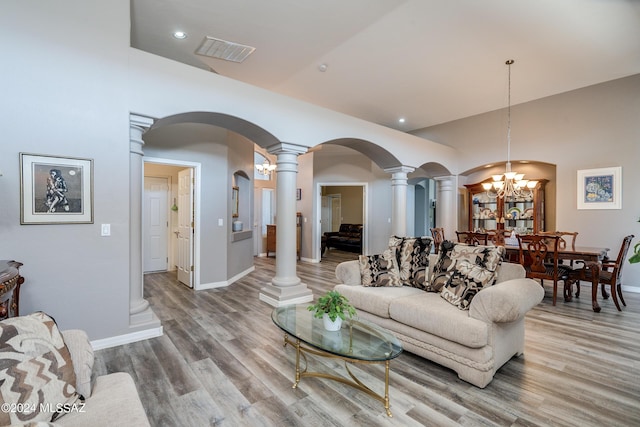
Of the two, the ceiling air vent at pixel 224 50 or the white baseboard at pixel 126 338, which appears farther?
the ceiling air vent at pixel 224 50

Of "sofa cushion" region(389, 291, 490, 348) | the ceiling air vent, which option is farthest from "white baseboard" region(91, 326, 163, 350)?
the ceiling air vent

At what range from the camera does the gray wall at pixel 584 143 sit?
5.12 m

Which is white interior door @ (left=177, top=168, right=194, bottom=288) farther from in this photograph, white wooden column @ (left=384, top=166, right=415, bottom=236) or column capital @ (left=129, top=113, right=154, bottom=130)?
white wooden column @ (left=384, top=166, right=415, bottom=236)

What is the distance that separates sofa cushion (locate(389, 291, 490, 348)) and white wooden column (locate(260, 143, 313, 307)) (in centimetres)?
189

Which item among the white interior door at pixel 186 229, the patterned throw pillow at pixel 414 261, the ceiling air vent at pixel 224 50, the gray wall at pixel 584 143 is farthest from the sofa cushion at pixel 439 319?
the gray wall at pixel 584 143

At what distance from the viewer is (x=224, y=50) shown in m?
4.32

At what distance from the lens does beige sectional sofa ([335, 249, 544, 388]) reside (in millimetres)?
2215

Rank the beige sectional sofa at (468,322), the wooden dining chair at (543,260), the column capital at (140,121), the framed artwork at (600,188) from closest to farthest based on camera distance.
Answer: the beige sectional sofa at (468,322), the column capital at (140,121), the wooden dining chair at (543,260), the framed artwork at (600,188)

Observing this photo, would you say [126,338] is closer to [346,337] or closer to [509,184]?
[346,337]

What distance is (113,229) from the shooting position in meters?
2.92

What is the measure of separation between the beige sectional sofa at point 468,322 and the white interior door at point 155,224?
16.7 ft

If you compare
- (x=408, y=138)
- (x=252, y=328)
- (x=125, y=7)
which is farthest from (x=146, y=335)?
(x=408, y=138)

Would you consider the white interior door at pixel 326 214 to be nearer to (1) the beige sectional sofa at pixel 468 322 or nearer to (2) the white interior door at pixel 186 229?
(2) the white interior door at pixel 186 229

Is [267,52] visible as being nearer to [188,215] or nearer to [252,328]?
[188,215]
